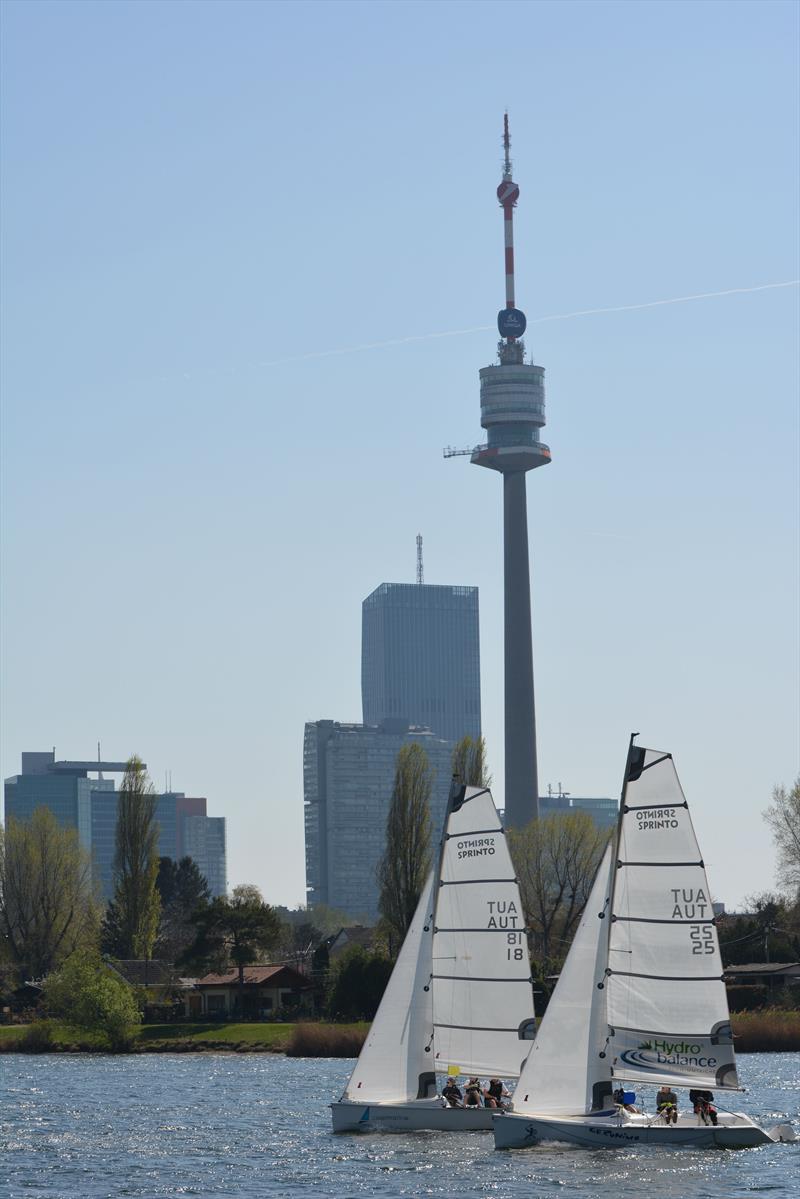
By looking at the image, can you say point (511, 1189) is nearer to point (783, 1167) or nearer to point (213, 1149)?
point (783, 1167)

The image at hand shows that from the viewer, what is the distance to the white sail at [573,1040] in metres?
50.2

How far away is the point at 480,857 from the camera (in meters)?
56.2

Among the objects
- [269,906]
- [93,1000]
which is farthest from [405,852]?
[93,1000]

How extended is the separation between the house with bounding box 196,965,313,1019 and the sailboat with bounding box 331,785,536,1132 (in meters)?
67.1

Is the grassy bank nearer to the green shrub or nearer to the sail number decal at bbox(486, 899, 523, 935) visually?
the green shrub

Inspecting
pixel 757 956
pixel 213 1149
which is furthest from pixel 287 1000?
pixel 213 1149

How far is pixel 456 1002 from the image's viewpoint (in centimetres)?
5591

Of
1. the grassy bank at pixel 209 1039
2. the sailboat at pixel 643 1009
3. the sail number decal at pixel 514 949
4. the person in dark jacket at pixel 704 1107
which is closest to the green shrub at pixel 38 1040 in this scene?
the grassy bank at pixel 209 1039

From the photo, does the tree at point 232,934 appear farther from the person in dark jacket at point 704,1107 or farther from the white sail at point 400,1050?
the person in dark jacket at point 704,1107

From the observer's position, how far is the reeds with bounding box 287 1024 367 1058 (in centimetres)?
9969

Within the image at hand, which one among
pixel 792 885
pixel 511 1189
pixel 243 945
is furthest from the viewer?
pixel 792 885

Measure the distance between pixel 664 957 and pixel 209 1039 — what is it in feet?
213

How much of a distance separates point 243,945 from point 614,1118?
74.7 m

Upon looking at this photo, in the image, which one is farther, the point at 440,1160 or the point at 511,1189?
the point at 440,1160
